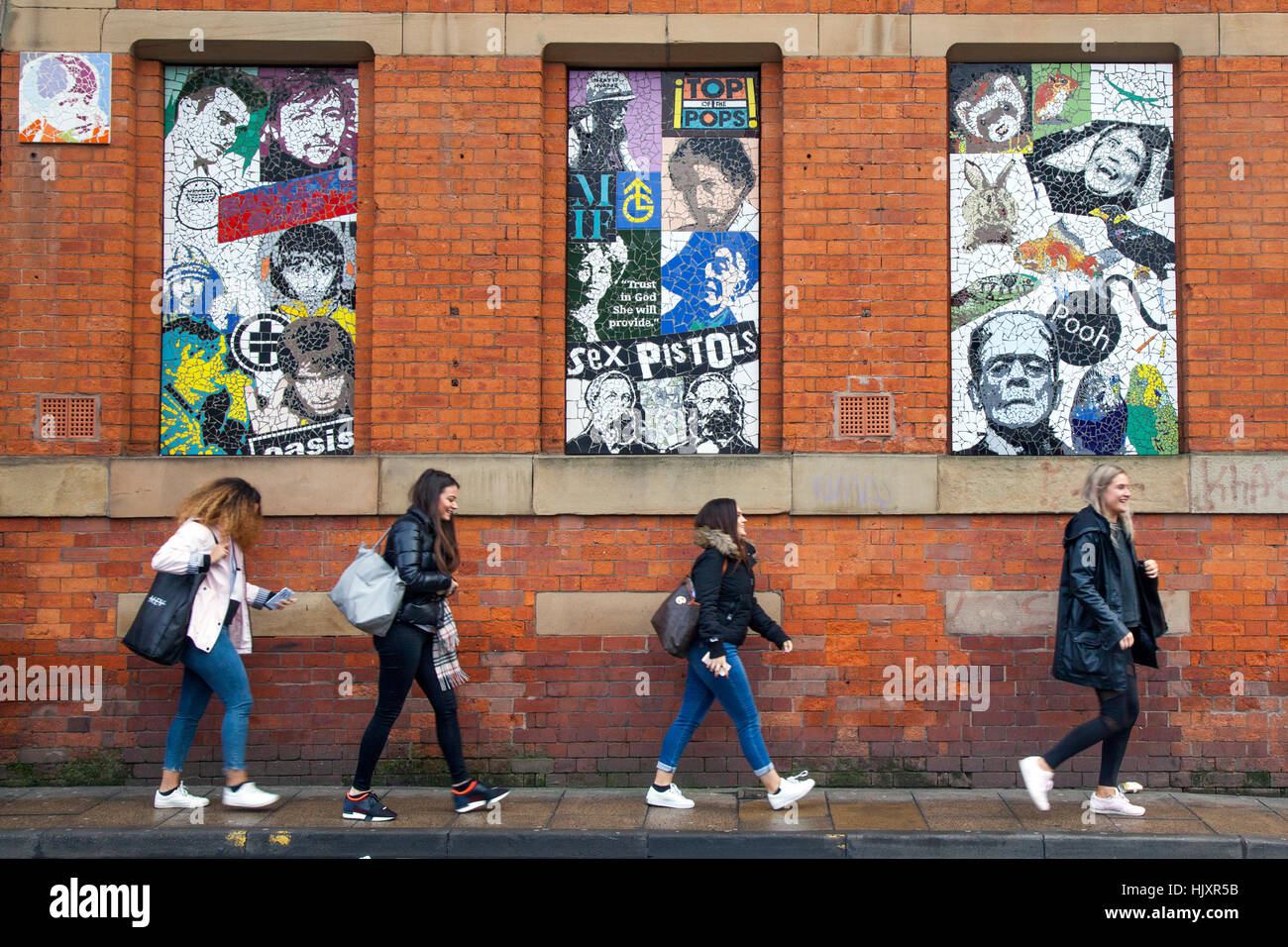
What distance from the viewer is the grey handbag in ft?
18.4

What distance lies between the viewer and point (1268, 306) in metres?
6.84

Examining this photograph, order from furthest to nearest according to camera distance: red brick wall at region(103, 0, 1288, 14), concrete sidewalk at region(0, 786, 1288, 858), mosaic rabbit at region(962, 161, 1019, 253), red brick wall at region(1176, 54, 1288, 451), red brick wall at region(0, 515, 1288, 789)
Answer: mosaic rabbit at region(962, 161, 1019, 253) → red brick wall at region(103, 0, 1288, 14) → red brick wall at region(1176, 54, 1288, 451) → red brick wall at region(0, 515, 1288, 789) → concrete sidewalk at region(0, 786, 1288, 858)

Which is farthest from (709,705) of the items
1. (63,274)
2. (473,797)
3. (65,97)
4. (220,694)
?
(65,97)

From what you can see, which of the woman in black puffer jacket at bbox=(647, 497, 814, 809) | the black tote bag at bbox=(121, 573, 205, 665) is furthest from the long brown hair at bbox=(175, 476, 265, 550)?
the woman in black puffer jacket at bbox=(647, 497, 814, 809)

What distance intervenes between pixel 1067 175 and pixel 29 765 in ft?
26.3

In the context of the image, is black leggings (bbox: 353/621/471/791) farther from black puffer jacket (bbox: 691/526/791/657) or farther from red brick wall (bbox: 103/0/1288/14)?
red brick wall (bbox: 103/0/1288/14)

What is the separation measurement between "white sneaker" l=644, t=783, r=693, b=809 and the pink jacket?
2.58 m

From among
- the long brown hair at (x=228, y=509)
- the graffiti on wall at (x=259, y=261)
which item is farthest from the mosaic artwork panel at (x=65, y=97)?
the long brown hair at (x=228, y=509)

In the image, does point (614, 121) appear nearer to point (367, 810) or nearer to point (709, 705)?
point (709, 705)

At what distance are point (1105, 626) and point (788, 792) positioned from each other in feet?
6.59

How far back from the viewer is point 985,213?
23.2 ft
